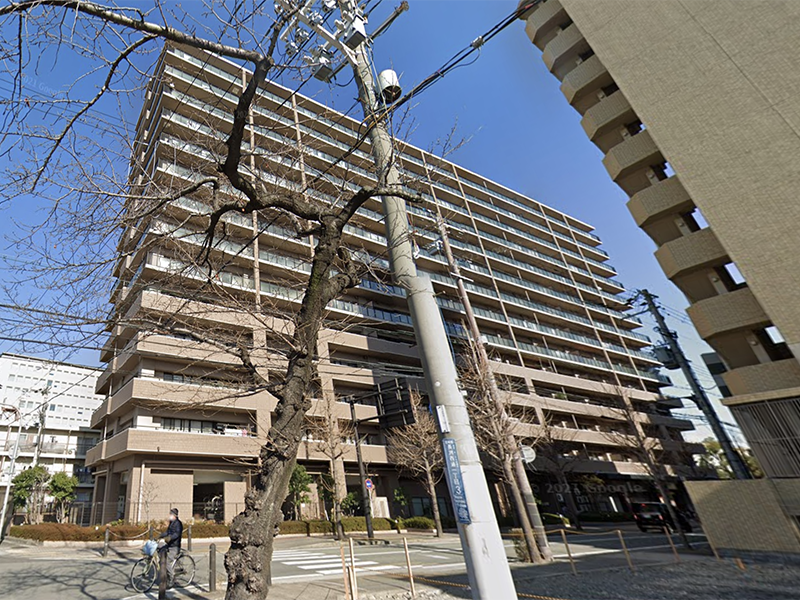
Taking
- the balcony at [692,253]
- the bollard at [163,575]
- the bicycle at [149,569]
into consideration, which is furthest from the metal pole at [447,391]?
the balcony at [692,253]

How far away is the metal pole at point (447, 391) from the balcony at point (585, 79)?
73.2 ft

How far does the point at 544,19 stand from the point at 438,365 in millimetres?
28482

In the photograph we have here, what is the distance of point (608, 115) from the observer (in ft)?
71.9

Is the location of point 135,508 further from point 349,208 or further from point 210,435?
point 349,208

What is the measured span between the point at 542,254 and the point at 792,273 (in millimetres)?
43861

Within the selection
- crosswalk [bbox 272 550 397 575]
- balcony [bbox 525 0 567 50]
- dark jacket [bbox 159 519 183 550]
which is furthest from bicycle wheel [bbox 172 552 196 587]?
balcony [bbox 525 0 567 50]

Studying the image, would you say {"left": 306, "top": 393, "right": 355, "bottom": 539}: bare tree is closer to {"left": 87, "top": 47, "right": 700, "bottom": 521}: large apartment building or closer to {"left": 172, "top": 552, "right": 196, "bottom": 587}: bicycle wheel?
{"left": 87, "top": 47, "right": 700, "bottom": 521}: large apartment building

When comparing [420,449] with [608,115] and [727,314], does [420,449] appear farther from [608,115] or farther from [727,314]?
[608,115]

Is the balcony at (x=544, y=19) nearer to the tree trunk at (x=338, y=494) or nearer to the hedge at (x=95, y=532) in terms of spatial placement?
the tree trunk at (x=338, y=494)

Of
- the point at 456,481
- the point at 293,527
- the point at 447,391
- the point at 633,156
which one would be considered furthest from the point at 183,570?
the point at 633,156

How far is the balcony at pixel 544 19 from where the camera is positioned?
2453 cm

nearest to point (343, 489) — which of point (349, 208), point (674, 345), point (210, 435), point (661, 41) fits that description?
point (210, 435)

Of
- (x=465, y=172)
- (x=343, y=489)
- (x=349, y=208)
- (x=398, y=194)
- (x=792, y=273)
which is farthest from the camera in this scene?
(x=465, y=172)

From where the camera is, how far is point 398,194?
16.9 ft
